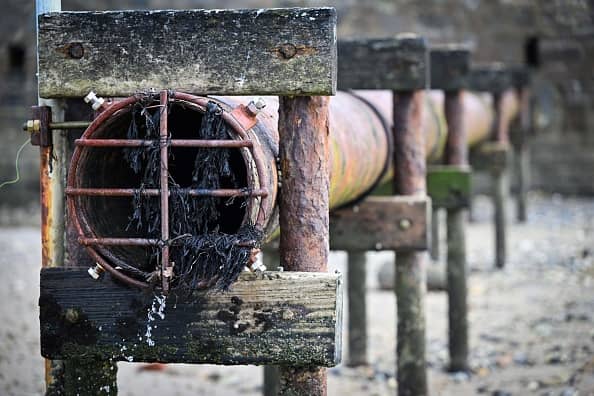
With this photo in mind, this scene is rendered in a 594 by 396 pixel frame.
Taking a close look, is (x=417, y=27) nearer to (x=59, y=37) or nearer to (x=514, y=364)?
(x=514, y=364)

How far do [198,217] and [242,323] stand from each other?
28 centimetres

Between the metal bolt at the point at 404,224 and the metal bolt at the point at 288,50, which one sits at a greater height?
the metal bolt at the point at 288,50

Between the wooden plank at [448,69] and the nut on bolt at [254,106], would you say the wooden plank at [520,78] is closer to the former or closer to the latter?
the wooden plank at [448,69]

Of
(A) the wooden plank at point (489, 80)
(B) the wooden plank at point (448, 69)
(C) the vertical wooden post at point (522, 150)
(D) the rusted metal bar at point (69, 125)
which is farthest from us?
(C) the vertical wooden post at point (522, 150)

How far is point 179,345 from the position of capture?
1.92 meters

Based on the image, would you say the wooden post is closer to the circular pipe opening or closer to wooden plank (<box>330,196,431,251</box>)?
wooden plank (<box>330,196,431,251</box>)

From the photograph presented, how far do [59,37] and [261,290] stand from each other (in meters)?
0.71

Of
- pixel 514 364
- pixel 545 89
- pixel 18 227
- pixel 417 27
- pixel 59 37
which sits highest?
pixel 417 27

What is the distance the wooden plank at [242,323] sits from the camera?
1.90m

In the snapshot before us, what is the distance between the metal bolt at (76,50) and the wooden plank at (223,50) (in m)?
0.06

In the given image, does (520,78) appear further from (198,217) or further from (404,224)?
(198,217)

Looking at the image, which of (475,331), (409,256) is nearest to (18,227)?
(475,331)

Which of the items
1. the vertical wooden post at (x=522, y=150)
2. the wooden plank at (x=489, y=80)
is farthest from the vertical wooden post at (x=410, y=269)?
the vertical wooden post at (x=522, y=150)

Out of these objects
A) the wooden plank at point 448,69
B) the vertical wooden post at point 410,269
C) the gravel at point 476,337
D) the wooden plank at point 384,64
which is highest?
the wooden plank at point 448,69
